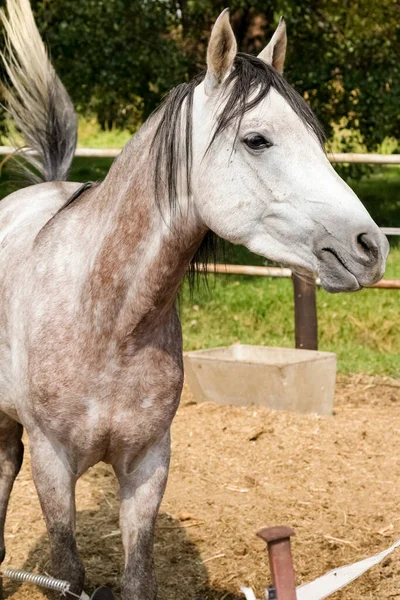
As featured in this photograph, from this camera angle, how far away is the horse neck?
8.84 feet

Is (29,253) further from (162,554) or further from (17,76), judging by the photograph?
(162,554)

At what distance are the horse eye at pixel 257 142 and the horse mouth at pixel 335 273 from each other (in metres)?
0.32

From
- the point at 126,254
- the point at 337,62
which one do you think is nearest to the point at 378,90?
the point at 337,62

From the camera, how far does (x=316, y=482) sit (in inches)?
185

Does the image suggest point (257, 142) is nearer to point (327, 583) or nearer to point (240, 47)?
point (327, 583)

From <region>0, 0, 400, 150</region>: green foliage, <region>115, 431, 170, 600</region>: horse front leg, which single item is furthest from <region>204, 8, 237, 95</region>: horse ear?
<region>0, 0, 400, 150</region>: green foliage

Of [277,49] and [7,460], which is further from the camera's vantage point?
[7,460]

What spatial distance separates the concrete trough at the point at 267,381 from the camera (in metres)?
5.62

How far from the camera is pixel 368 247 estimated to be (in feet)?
7.70

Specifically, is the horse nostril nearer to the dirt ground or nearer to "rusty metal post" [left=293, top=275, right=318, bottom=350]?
the dirt ground

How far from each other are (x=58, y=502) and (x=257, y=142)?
128 cm

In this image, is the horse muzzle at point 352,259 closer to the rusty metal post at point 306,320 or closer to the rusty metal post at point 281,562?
the rusty metal post at point 281,562

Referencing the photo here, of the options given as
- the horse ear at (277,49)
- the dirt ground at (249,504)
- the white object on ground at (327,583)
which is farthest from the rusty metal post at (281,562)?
the dirt ground at (249,504)

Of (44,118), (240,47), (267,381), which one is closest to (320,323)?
(267,381)
